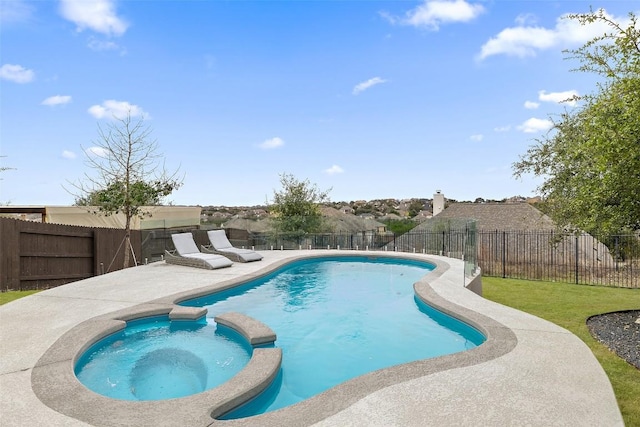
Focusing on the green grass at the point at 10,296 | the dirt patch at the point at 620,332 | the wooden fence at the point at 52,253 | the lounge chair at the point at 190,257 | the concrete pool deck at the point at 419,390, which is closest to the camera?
the concrete pool deck at the point at 419,390

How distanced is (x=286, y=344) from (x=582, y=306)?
6.72 meters

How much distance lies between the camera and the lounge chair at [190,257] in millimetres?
13339

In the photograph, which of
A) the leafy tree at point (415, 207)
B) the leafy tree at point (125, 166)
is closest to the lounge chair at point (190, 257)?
the leafy tree at point (125, 166)

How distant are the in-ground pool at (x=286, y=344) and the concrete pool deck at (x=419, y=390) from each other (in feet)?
1.96

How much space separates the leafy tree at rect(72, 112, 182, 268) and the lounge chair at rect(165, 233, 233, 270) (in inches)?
103

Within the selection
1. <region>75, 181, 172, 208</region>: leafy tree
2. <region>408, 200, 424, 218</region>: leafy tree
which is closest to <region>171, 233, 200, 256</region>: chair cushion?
<region>75, 181, 172, 208</region>: leafy tree

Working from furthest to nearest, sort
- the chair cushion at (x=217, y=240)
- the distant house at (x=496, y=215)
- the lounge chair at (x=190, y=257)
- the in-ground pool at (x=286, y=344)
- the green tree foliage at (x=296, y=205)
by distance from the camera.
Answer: the distant house at (x=496, y=215)
the green tree foliage at (x=296, y=205)
the chair cushion at (x=217, y=240)
the lounge chair at (x=190, y=257)
the in-ground pool at (x=286, y=344)

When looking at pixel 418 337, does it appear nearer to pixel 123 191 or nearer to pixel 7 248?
pixel 7 248

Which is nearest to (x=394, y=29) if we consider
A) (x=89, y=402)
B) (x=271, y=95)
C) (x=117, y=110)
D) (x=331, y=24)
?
(x=331, y=24)

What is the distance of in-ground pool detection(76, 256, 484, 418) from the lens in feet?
17.3

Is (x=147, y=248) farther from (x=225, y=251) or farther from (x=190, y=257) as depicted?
(x=190, y=257)

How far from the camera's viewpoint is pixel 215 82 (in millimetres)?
18062

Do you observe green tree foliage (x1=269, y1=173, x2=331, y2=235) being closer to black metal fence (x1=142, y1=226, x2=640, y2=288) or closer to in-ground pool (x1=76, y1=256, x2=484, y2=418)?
black metal fence (x1=142, y1=226, x2=640, y2=288)

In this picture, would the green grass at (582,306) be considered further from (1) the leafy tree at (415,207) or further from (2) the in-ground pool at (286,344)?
(1) the leafy tree at (415,207)
